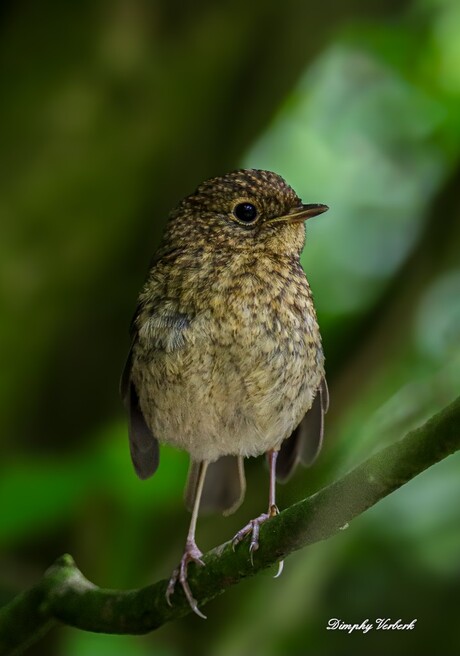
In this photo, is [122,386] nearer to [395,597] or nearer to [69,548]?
[69,548]

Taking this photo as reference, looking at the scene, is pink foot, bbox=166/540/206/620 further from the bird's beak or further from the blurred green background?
the bird's beak

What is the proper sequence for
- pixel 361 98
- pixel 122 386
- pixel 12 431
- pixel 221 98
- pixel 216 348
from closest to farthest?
pixel 216 348 → pixel 122 386 → pixel 221 98 → pixel 12 431 → pixel 361 98

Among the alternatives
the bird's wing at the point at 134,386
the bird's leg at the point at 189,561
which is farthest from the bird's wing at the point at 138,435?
the bird's leg at the point at 189,561

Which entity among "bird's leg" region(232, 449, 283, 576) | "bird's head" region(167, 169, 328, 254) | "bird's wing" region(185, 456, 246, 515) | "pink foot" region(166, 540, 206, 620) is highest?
"bird's head" region(167, 169, 328, 254)

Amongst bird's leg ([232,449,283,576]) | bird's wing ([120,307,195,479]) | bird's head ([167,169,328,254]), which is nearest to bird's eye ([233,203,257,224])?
bird's head ([167,169,328,254])

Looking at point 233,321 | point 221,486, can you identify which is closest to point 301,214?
point 233,321

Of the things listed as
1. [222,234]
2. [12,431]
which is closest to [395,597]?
[12,431]

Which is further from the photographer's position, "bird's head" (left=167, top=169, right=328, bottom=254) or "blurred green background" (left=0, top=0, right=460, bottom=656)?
"blurred green background" (left=0, top=0, right=460, bottom=656)
